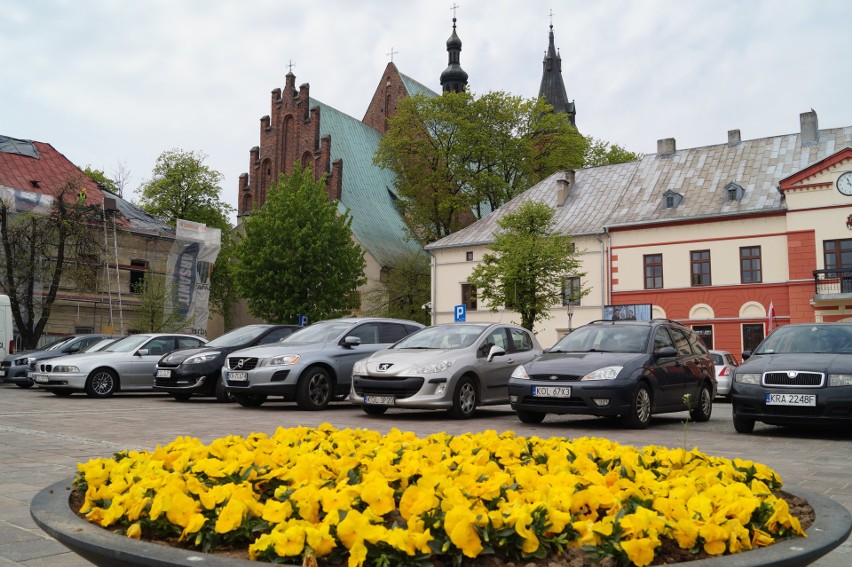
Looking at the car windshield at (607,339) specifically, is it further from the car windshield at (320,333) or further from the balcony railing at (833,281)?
the balcony railing at (833,281)

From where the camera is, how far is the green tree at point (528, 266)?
34.9 metres

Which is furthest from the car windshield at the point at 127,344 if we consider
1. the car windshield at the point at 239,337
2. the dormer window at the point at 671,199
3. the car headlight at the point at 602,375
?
the dormer window at the point at 671,199

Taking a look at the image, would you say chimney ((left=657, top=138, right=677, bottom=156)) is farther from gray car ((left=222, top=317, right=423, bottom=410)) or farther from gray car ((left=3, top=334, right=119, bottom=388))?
gray car ((left=222, top=317, right=423, bottom=410))

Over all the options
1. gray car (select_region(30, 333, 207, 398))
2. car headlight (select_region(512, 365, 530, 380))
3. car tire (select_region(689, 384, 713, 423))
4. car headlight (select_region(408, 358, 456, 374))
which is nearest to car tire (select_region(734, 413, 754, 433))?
car tire (select_region(689, 384, 713, 423))

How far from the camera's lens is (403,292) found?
5150 centimetres

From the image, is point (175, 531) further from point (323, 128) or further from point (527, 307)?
point (323, 128)

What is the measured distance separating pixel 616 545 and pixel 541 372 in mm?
9224

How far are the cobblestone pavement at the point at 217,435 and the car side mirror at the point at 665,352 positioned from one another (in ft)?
3.47

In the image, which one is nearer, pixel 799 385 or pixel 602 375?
pixel 799 385

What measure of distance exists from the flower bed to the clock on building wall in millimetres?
36684

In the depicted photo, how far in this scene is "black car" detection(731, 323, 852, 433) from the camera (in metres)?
9.95

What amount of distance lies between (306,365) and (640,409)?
5999 mm

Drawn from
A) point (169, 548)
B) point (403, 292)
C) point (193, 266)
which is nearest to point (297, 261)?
point (193, 266)

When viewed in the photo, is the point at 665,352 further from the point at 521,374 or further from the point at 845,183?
the point at 845,183
